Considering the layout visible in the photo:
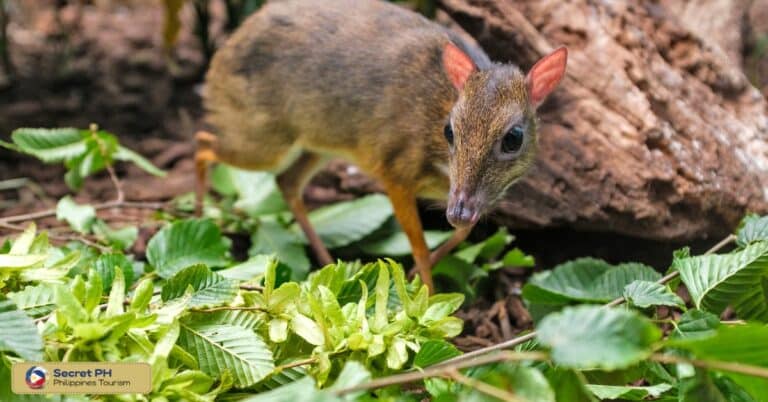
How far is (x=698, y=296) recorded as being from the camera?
2.85 metres

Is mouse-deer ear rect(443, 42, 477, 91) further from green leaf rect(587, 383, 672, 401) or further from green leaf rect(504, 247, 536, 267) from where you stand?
green leaf rect(587, 383, 672, 401)

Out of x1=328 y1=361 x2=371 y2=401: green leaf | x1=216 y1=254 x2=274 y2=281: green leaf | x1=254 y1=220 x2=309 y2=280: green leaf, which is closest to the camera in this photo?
x1=328 y1=361 x2=371 y2=401: green leaf

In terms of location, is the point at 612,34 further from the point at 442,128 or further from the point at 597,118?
the point at 442,128

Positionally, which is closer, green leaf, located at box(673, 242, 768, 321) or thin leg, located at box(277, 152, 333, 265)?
green leaf, located at box(673, 242, 768, 321)

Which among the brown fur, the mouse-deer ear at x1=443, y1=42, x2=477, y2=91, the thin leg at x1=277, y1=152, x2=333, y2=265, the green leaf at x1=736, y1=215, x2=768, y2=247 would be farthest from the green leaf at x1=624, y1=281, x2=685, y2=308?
the thin leg at x1=277, y1=152, x2=333, y2=265

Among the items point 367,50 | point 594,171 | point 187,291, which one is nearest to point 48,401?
point 187,291

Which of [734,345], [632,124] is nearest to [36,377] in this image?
[734,345]

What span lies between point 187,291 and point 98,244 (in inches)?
55.5

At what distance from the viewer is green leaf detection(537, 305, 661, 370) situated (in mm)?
1830

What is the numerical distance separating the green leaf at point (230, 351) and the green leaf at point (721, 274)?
1468 mm

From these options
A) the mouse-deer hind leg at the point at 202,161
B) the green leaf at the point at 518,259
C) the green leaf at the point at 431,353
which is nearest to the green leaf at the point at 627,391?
the green leaf at the point at 431,353

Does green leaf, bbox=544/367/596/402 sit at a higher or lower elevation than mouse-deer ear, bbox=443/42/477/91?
lower

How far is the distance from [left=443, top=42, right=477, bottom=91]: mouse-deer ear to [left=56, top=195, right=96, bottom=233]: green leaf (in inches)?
77.8

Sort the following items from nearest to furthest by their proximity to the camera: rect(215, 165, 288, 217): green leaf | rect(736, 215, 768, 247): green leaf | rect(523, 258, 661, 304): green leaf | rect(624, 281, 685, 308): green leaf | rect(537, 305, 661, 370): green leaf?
rect(537, 305, 661, 370): green leaf, rect(624, 281, 685, 308): green leaf, rect(736, 215, 768, 247): green leaf, rect(523, 258, 661, 304): green leaf, rect(215, 165, 288, 217): green leaf
